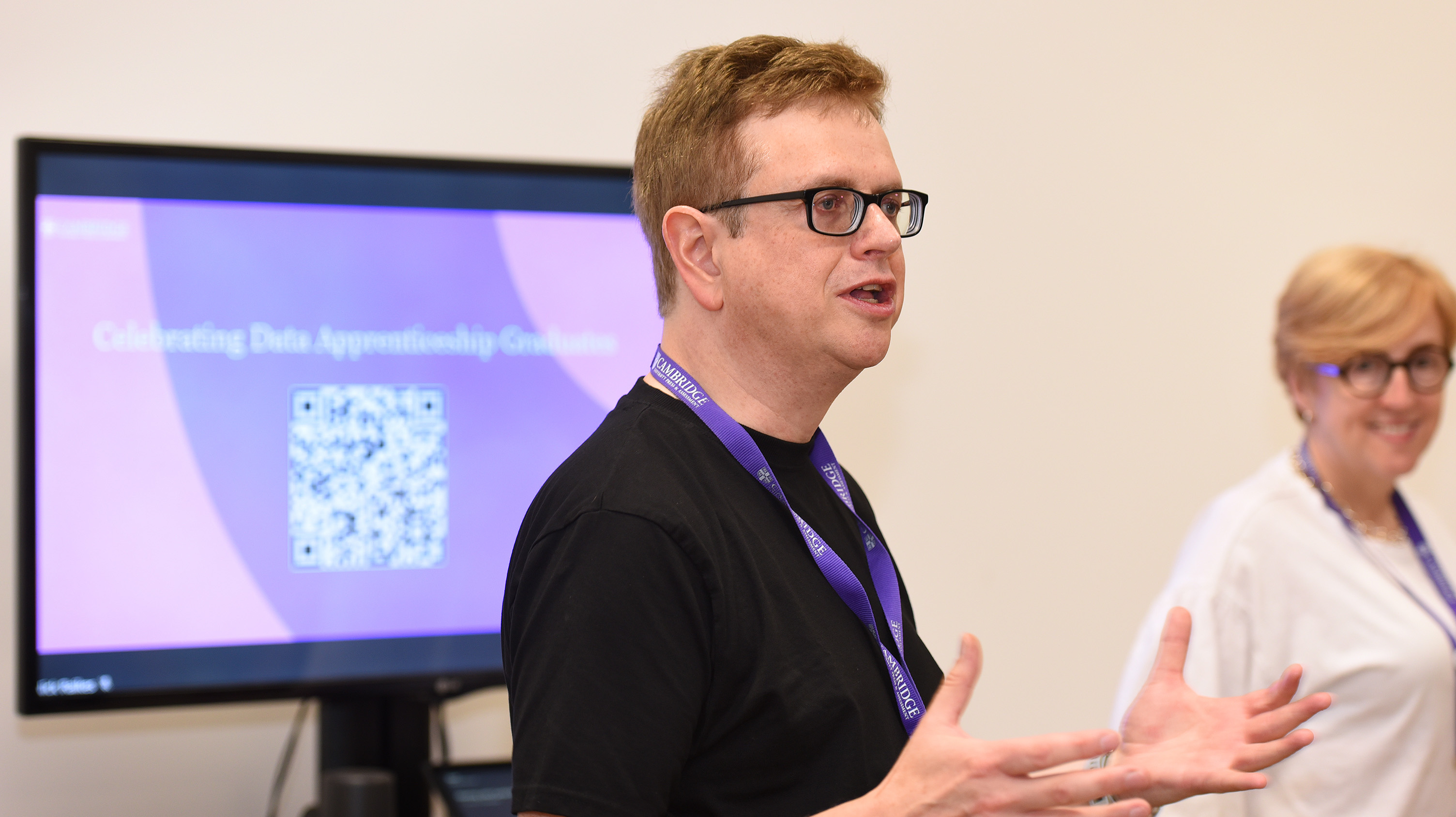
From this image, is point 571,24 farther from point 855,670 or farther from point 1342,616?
point 1342,616

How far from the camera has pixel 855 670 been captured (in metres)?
1.15

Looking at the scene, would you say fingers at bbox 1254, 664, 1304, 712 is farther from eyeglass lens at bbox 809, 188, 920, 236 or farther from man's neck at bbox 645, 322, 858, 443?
eyeglass lens at bbox 809, 188, 920, 236

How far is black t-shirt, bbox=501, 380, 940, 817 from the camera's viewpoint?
982mm

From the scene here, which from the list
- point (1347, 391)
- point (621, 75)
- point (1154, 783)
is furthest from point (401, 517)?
point (1347, 391)

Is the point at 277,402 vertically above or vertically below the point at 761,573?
above

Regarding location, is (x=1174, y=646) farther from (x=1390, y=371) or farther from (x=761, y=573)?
(x=1390, y=371)

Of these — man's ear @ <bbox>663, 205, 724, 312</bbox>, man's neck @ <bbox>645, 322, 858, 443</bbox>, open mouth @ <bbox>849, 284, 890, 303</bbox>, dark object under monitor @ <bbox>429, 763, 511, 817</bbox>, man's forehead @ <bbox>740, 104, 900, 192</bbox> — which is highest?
man's forehead @ <bbox>740, 104, 900, 192</bbox>

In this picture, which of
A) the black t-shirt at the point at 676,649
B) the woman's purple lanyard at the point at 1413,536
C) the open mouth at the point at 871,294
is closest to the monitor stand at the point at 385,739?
the black t-shirt at the point at 676,649

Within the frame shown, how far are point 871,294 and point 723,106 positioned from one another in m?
0.26

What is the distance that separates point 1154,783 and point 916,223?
0.66 meters

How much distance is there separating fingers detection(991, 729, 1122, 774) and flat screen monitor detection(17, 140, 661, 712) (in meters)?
1.32

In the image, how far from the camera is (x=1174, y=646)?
1246mm

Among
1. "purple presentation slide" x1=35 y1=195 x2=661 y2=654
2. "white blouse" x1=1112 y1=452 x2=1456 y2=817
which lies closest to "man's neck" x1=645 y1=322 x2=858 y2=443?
"purple presentation slide" x1=35 y1=195 x2=661 y2=654

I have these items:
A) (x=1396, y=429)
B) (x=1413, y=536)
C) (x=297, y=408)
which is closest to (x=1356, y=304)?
(x=1396, y=429)
